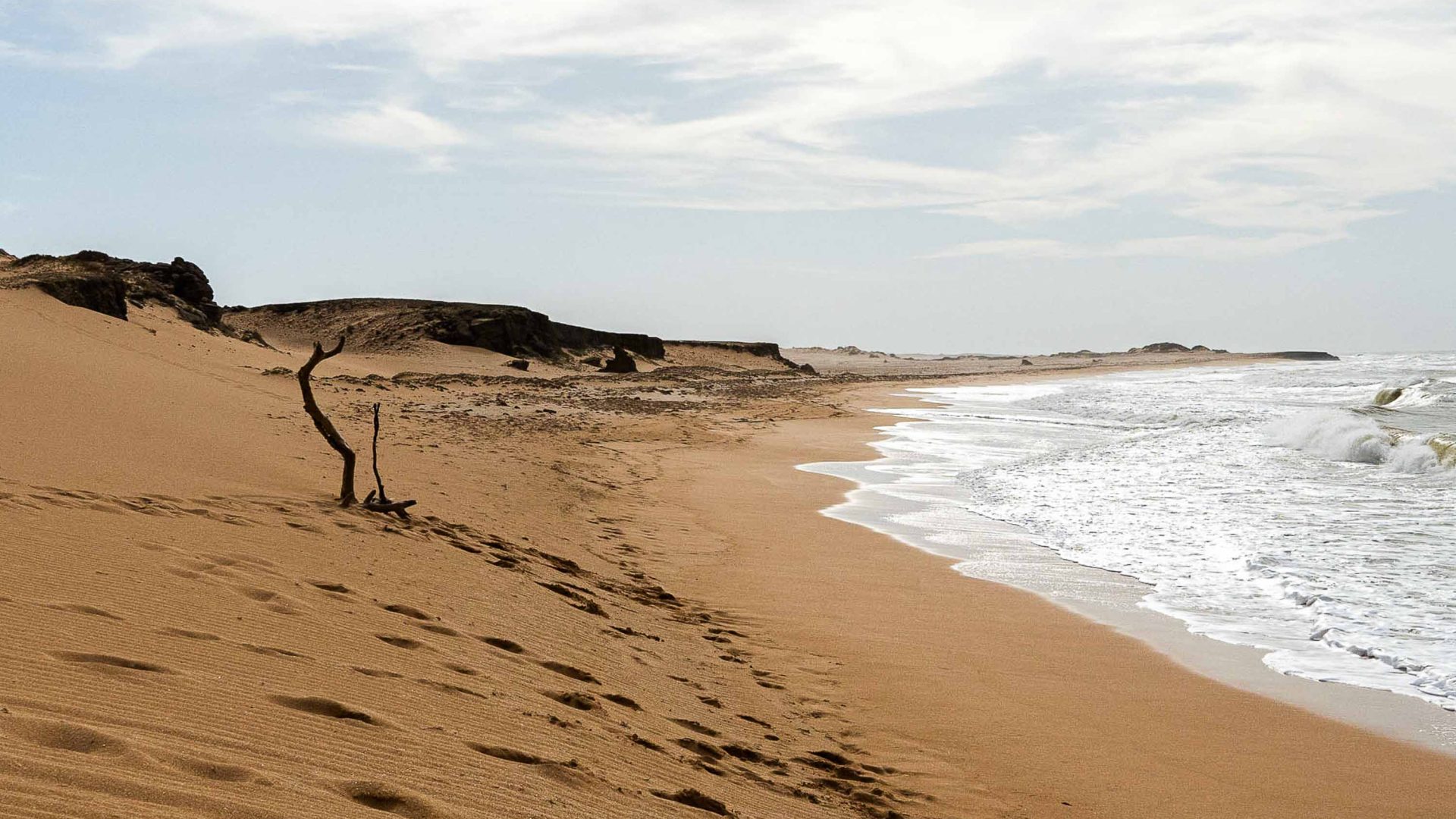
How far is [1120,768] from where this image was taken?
519cm

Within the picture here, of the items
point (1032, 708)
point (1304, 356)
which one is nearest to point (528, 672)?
point (1032, 708)

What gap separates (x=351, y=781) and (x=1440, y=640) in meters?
7.08

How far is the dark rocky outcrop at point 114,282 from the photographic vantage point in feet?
74.5

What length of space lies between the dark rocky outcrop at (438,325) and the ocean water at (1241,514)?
922 inches

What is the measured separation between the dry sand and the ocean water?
1.21m

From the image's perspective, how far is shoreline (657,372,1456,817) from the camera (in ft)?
16.1

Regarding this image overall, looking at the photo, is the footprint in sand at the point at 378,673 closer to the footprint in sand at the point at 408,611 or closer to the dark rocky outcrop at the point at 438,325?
the footprint in sand at the point at 408,611

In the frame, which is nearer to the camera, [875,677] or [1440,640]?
[875,677]

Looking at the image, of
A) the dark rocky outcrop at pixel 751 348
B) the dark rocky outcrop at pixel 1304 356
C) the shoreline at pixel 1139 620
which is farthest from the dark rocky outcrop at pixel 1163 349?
the shoreline at pixel 1139 620

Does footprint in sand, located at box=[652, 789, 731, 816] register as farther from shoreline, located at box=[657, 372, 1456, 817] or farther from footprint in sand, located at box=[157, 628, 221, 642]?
footprint in sand, located at box=[157, 628, 221, 642]

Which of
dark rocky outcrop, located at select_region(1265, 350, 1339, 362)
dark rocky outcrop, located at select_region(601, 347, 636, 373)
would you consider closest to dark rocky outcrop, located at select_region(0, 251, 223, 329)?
dark rocky outcrop, located at select_region(601, 347, 636, 373)

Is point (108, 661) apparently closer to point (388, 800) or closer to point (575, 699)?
point (388, 800)

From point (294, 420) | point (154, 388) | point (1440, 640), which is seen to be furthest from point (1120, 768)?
point (154, 388)

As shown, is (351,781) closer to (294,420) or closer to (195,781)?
(195,781)
